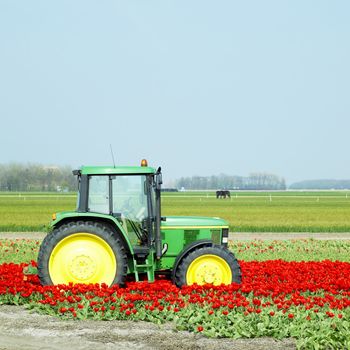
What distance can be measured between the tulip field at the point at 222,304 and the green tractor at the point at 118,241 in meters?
0.36

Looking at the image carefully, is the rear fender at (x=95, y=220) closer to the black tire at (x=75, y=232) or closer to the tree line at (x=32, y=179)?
the black tire at (x=75, y=232)

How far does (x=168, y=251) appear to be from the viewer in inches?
450

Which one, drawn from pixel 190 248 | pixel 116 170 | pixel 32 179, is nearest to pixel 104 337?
pixel 190 248

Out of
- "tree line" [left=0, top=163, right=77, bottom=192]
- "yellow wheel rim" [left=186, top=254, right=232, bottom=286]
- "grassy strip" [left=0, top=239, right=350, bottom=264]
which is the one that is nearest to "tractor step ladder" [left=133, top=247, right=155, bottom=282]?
"yellow wheel rim" [left=186, top=254, right=232, bottom=286]

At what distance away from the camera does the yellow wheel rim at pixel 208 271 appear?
36.0 ft

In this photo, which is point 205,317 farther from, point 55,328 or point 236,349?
point 55,328

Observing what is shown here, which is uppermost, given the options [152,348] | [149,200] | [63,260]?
[149,200]

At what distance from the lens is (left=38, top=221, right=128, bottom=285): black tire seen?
10.5 m

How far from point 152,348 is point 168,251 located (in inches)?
134

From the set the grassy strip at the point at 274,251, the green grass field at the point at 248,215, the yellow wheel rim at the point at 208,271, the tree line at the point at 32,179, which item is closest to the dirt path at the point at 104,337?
the yellow wheel rim at the point at 208,271

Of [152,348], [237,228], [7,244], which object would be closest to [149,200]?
[152,348]

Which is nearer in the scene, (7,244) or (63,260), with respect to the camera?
(63,260)

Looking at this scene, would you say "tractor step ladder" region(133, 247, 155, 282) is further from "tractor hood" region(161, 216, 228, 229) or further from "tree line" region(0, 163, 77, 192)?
"tree line" region(0, 163, 77, 192)

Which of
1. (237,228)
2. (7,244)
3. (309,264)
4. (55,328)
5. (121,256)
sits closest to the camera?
(55,328)
